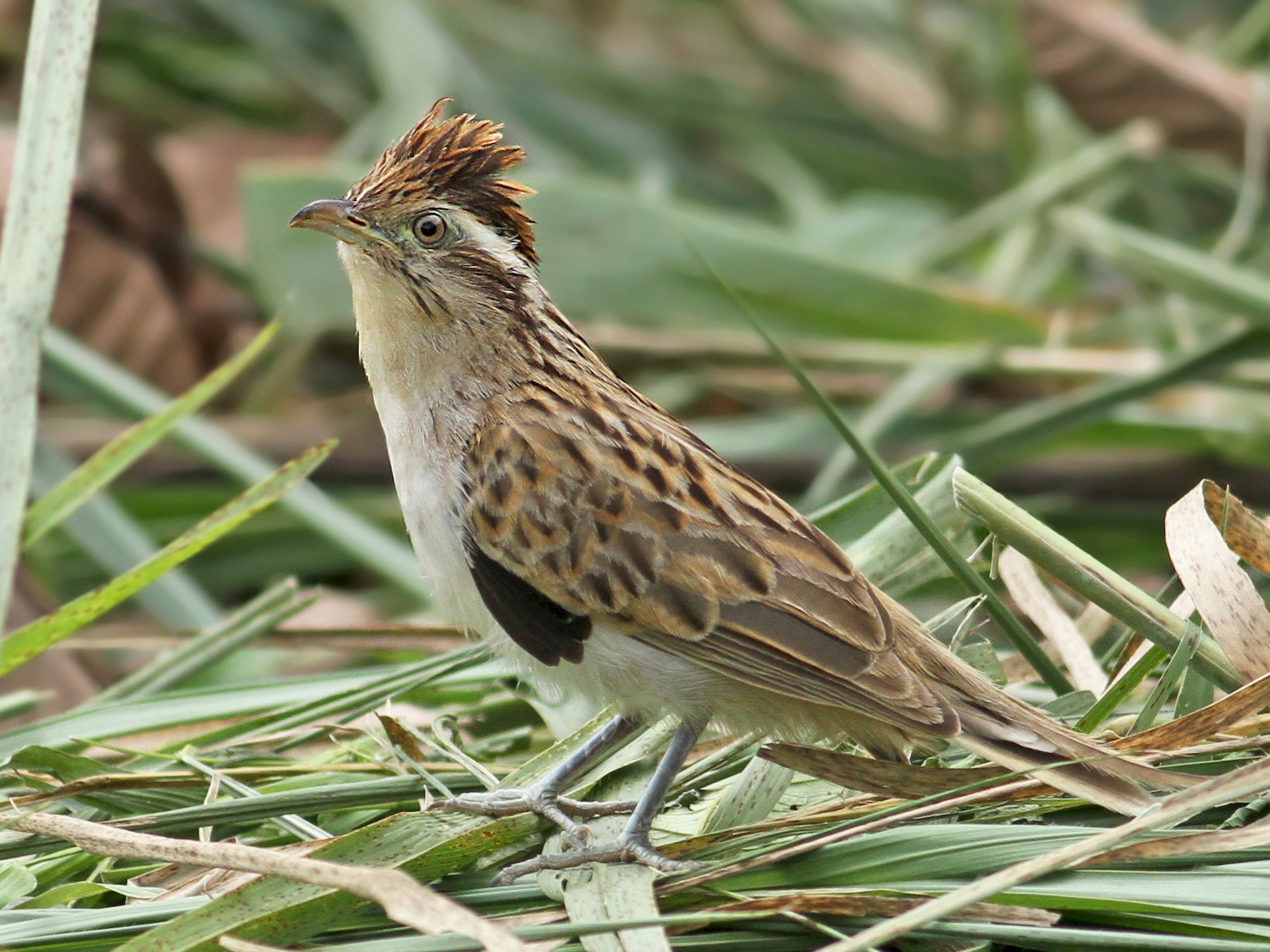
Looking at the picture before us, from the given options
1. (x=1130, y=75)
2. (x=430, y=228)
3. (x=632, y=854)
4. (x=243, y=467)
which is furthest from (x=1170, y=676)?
(x=1130, y=75)

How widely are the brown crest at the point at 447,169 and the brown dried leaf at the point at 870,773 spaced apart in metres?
1.36

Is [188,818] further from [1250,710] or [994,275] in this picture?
[994,275]

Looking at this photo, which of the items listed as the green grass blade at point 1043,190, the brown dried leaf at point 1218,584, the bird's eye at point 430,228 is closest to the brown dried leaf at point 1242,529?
the brown dried leaf at point 1218,584

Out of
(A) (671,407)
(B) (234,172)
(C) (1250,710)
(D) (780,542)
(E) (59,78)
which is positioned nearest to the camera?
(C) (1250,710)

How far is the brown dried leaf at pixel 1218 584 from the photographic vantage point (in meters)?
3.17

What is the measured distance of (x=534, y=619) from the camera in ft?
10.7

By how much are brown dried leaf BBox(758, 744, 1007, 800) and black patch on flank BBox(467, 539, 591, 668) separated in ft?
1.43

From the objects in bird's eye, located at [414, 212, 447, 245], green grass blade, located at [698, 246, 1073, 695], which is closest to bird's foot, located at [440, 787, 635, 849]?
green grass blade, located at [698, 246, 1073, 695]

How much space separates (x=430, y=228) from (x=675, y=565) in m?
0.94

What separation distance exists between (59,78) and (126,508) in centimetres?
269

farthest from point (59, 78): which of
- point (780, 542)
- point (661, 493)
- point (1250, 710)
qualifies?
point (1250, 710)

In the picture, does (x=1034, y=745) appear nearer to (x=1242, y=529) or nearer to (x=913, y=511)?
(x=913, y=511)

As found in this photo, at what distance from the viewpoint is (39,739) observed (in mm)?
3545

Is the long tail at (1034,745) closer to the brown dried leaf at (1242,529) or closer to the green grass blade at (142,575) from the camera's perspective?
the brown dried leaf at (1242,529)
